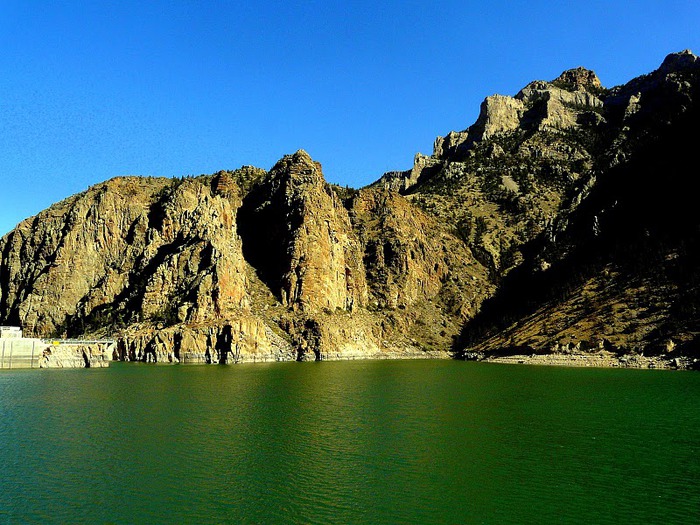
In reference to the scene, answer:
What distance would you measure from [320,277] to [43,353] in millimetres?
77630

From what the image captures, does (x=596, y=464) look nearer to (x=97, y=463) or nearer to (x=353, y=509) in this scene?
(x=353, y=509)

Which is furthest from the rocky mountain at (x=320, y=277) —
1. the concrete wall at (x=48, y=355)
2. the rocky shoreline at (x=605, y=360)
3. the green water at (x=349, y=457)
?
the green water at (x=349, y=457)

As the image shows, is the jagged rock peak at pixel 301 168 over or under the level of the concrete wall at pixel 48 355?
over

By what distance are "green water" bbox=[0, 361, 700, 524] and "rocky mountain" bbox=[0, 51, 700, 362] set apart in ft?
213

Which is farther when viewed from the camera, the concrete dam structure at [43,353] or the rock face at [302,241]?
the rock face at [302,241]

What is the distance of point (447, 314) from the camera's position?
191 m

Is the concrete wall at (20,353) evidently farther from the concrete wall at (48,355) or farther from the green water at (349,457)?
the green water at (349,457)

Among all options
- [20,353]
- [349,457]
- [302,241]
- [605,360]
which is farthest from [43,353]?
[605,360]

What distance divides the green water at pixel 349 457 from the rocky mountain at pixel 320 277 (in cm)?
6498

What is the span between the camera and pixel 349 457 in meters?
36.6

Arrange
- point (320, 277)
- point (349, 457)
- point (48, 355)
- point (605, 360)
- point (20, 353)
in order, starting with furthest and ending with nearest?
1. point (320, 277)
2. point (48, 355)
3. point (605, 360)
4. point (20, 353)
5. point (349, 457)

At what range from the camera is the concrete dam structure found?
106m

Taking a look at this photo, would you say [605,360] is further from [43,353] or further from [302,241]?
[43,353]

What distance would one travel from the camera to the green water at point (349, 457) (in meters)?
27.1
